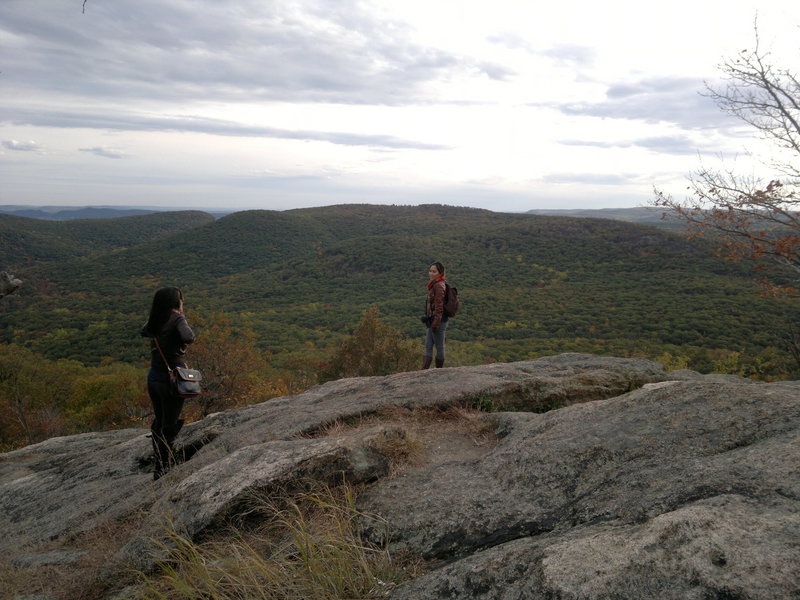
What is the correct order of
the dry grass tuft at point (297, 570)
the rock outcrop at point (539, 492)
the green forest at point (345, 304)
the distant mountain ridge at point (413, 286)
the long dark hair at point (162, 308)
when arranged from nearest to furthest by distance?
the rock outcrop at point (539, 492)
the dry grass tuft at point (297, 570)
the long dark hair at point (162, 308)
the green forest at point (345, 304)
the distant mountain ridge at point (413, 286)

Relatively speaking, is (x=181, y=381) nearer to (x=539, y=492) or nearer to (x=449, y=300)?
(x=539, y=492)

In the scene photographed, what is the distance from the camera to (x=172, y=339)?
16.3ft

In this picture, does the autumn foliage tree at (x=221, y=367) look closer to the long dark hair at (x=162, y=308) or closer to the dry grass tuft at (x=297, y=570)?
the long dark hair at (x=162, y=308)

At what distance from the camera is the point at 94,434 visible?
382 inches

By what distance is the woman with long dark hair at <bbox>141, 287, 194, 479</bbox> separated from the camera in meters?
4.91

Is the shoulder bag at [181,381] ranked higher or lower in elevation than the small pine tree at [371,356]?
higher

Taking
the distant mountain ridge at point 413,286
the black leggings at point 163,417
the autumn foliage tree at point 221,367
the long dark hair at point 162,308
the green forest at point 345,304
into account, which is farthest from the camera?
the distant mountain ridge at point 413,286

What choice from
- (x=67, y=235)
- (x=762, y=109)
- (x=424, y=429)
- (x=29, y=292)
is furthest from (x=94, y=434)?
(x=67, y=235)

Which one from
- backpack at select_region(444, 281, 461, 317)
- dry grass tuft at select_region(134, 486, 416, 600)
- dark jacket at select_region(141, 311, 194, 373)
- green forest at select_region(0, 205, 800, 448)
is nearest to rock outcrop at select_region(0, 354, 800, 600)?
dry grass tuft at select_region(134, 486, 416, 600)

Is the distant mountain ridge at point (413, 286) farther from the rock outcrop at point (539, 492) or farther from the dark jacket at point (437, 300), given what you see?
the rock outcrop at point (539, 492)

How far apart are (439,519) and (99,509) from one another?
13.4 ft

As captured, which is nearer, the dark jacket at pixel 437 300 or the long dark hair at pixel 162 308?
the long dark hair at pixel 162 308

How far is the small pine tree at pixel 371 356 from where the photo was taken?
22484 millimetres

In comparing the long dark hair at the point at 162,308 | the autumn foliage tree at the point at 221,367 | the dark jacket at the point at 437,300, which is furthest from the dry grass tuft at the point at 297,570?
the autumn foliage tree at the point at 221,367
